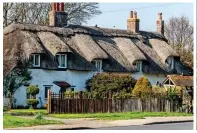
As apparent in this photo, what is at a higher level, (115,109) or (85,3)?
(85,3)

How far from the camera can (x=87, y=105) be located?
3634 centimetres

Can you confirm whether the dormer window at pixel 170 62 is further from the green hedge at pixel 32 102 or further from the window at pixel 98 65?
the green hedge at pixel 32 102

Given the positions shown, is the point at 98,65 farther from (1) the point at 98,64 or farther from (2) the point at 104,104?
(2) the point at 104,104

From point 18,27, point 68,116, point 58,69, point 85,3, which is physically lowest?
point 68,116

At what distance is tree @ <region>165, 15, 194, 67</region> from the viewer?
66250mm

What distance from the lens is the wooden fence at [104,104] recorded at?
116ft

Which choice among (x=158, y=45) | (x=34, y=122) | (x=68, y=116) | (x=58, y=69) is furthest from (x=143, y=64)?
(x=34, y=122)

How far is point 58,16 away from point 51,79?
7801 mm

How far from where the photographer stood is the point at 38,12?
56062 mm

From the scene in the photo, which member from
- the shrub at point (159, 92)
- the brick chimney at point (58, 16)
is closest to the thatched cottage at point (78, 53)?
the brick chimney at point (58, 16)

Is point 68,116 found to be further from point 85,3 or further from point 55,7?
point 85,3

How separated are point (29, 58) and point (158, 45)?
55.8ft

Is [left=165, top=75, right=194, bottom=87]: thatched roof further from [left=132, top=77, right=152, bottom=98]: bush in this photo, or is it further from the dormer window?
the dormer window

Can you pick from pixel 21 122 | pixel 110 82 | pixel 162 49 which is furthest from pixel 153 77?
pixel 21 122
